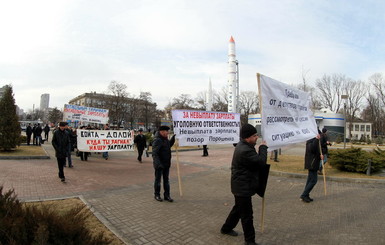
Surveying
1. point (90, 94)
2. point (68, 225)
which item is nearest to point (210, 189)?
point (68, 225)

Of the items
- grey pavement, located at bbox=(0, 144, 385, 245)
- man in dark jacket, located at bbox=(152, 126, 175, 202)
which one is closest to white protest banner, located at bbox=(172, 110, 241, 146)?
man in dark jacket, located at bbox=(152, 126, 175, 202)

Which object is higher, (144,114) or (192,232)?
(144,114)

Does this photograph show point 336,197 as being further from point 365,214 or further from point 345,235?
point 345,235

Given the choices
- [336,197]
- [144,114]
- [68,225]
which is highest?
[144,114]

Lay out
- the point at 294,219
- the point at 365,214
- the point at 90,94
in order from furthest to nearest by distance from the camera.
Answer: the point at 90,94 → the point at 365,214 → the point at 294,219

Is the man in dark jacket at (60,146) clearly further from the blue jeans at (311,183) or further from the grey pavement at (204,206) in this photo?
the blue jeans at (311,183)

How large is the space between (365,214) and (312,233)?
1923 millimetres

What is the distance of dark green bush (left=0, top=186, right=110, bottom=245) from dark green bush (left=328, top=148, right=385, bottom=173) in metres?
9.76

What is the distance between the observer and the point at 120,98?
168 feet

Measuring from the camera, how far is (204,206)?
18.4 ft

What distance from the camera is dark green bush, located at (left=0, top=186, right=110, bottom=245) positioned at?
7.13 ft

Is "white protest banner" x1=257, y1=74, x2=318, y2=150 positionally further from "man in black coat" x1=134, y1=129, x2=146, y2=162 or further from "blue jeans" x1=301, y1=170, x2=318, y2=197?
"man in black coat" x1=134, y1=129, x2=146, y2=162

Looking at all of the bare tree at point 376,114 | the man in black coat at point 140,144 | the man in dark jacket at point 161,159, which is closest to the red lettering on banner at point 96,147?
the man in black coat at point 140,144

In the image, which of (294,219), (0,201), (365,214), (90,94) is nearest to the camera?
(0,201)
